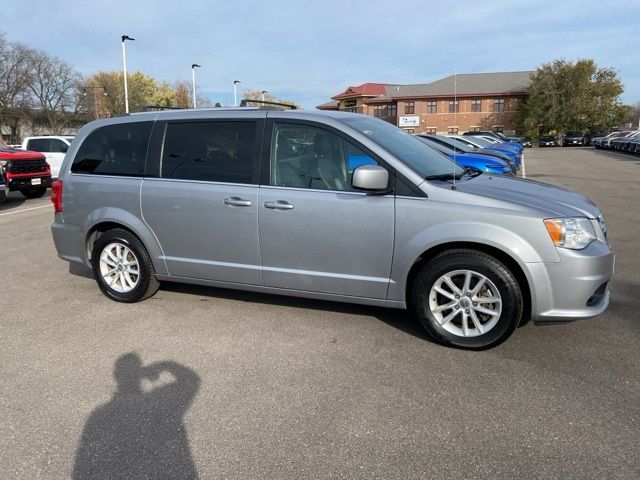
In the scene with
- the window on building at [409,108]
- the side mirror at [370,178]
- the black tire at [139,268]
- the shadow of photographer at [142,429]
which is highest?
the window on building at [409,108]

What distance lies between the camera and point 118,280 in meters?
5.20

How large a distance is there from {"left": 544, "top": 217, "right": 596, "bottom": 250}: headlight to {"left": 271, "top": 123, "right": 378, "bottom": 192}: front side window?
142cm

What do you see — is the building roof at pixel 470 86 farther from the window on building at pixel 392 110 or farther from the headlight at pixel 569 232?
the headlight at pixel 569 232

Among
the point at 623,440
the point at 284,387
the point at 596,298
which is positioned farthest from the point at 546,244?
the point at 284,387

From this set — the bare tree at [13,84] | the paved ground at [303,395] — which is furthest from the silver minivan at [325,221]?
the bare tree at [13,84]

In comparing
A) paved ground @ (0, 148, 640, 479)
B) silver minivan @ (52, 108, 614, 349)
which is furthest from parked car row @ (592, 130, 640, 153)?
silver minivan @ (52, 108, 614, 349)

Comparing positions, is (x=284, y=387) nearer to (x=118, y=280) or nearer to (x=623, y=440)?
(x=623, y=440)

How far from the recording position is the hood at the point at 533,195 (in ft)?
12.4

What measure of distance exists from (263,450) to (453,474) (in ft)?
3.32

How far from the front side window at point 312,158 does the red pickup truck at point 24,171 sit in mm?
12374

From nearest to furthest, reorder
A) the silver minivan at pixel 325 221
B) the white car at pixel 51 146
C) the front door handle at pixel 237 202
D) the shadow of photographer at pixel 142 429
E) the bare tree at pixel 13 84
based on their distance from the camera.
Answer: the shadow of photographer at pixel 142 429 → the silver minivan at pixel 325 221 → the front door handle at pixel 237 202 → the white car at pixel 51 146 → the bare tree at pixel 13 84

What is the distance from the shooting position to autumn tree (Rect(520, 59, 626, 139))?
62062mm

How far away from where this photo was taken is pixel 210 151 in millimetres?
4652

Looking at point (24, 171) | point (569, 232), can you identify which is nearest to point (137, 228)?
point (569, 232)
